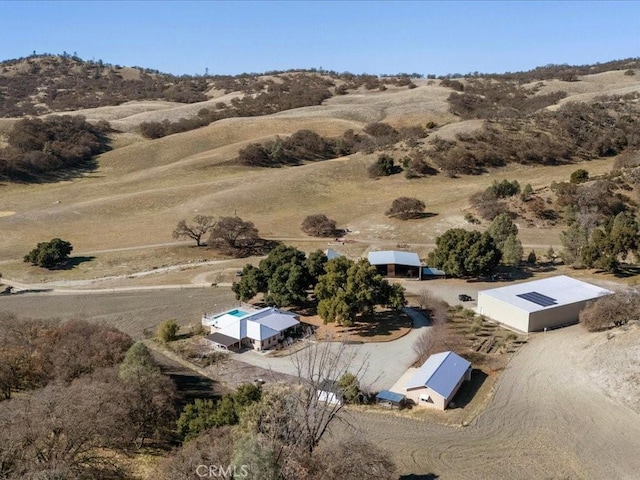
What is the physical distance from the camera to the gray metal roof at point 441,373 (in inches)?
1082

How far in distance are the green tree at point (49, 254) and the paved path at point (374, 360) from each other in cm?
2823

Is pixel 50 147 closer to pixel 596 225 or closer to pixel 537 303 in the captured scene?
pixel 596 225

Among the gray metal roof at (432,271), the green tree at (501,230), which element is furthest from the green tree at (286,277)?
the green tree at (501,230)

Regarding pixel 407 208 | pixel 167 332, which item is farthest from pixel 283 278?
pixel 407 208

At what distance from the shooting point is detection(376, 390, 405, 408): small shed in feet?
90.0

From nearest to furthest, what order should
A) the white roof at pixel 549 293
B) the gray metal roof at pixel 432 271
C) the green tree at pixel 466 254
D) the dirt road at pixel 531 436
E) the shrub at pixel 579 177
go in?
the dirt road at pixel 531 436
the white roof at pixel 549 293
the green tree at pixel 466 254
the gray metal roof at pixel 432 271
the shrub at pixel 579 177

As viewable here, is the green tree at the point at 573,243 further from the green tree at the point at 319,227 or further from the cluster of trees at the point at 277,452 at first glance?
the cluster of trees at the point at 277,452

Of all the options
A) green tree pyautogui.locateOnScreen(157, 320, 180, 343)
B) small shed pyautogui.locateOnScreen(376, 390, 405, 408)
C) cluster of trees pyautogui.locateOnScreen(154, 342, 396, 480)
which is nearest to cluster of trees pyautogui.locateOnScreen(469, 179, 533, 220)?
small shed pyautogui.locateOnScreen(376, 390, 405, 408)

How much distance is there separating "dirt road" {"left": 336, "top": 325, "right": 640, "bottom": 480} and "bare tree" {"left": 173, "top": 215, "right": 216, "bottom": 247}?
36.5 meters

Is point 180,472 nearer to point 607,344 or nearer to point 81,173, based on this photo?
point 607,344

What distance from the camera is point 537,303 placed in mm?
37312

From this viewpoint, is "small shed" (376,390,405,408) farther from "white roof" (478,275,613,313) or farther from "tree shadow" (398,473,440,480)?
"white roof" (478,275,613,313)

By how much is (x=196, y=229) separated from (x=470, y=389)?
129 ft

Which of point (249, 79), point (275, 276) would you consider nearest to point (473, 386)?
point (275, 276)
